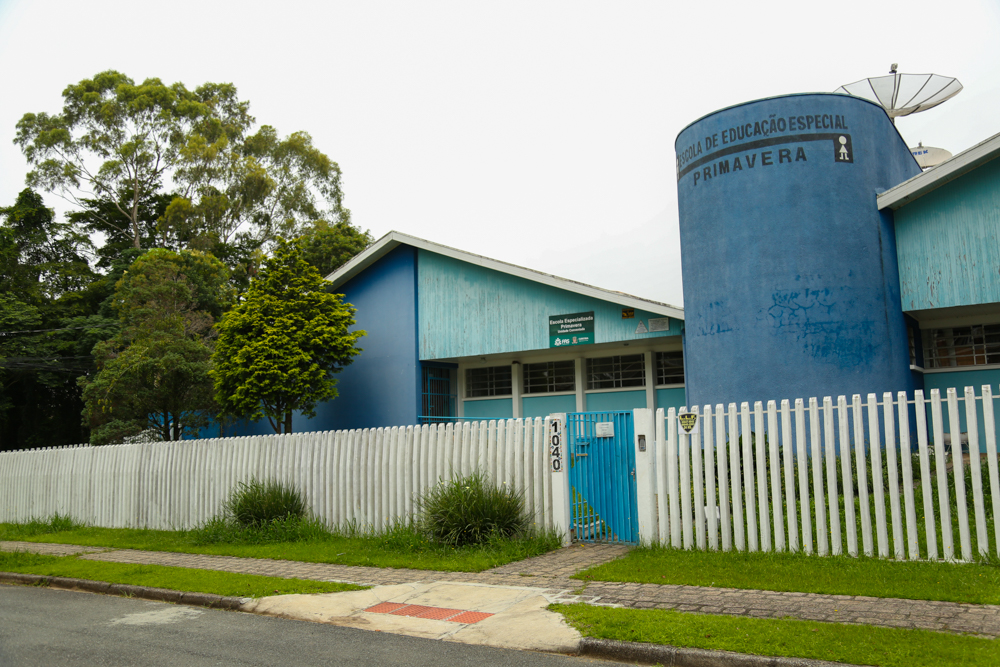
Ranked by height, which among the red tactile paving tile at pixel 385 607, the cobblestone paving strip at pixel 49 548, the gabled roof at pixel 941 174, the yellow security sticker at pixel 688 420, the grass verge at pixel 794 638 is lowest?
the cobblestone paving strip at pixel 49 548

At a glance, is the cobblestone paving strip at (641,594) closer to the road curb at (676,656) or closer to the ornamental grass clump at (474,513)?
the ornamental grass clump at (474,513)

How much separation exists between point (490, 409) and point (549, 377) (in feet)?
6.37

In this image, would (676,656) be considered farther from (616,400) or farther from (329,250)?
(329,250)

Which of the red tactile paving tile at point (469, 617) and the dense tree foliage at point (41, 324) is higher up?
the dense tree foliage at point (41, 324)

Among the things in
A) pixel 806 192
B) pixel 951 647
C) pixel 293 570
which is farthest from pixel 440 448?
pixel 806 192

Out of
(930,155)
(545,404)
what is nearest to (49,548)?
(545,404)

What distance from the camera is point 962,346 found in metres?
16.1

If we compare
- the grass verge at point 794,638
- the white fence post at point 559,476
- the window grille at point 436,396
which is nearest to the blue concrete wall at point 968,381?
the white fence post at point 559,476

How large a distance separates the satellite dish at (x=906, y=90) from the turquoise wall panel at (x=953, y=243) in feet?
12.7

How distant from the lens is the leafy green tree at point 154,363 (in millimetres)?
21109

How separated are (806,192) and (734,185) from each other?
4.24 ft

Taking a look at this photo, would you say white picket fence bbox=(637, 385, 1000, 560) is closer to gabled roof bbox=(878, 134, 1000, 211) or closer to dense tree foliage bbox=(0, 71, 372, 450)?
gabled roof bbox=(878, 134, 1000, 211)

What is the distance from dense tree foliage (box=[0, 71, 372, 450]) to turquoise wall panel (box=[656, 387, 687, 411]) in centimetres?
1253

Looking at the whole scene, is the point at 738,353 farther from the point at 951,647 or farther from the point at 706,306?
the point at 951,647
